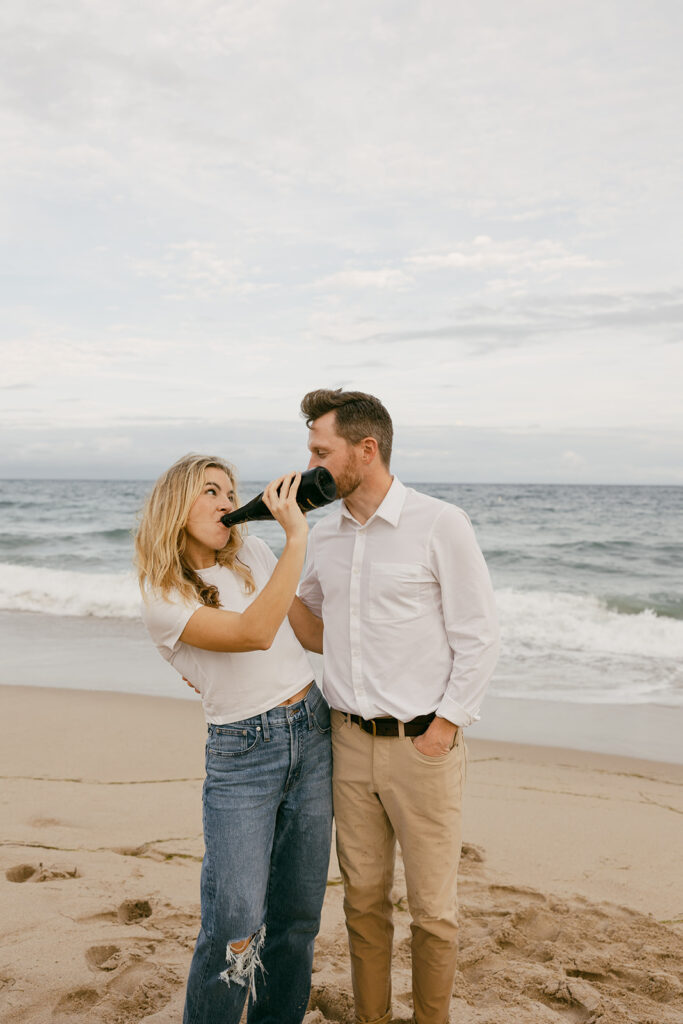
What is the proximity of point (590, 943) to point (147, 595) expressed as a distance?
2.47 metres

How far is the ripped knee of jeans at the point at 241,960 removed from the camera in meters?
2.21

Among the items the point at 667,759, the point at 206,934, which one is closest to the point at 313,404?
the point at 206,934

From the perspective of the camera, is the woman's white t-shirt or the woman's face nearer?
the woman's white t-shirt

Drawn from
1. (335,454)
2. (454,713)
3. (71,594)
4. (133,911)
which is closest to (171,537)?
(335,454)

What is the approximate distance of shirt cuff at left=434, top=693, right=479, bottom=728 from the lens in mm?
2419

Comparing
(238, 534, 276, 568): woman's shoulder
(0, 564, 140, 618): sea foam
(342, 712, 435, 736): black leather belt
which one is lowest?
(0, 564, 140, 618): sea foam

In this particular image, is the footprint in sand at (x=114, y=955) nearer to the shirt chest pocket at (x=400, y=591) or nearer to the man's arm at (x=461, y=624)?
the man's arm at (x=461, y=624)

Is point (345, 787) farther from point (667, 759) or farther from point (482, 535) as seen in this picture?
point (482, 535)

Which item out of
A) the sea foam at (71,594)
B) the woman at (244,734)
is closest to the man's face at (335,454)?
the woman at (244,734)

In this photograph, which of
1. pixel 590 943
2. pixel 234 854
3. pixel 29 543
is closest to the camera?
pixel 234 854

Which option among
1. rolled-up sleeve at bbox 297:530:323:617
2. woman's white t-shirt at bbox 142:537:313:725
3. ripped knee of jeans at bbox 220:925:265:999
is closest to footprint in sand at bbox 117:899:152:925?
ripped knee of jeans at bbox 220:925:265:999

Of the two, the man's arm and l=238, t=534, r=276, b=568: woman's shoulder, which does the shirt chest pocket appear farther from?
l=238, t=534, r=276, b=568: woman's shoulder

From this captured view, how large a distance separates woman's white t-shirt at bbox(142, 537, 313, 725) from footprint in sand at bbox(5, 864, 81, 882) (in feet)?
6.30

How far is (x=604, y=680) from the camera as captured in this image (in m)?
7.82
